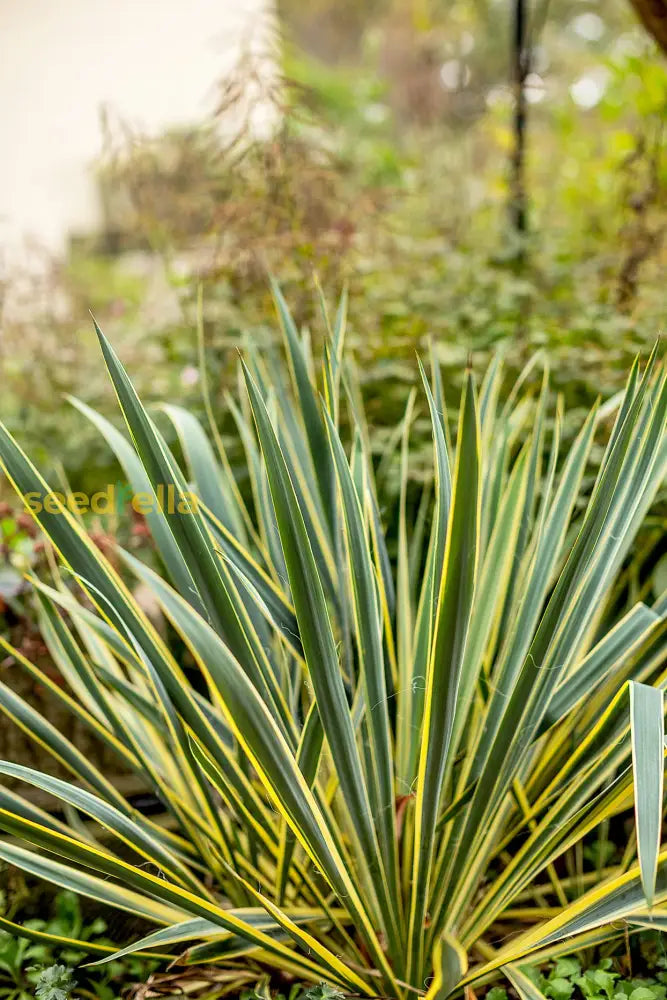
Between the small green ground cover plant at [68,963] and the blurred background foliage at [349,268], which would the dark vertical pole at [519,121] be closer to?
the blurred background foliage at [349,268]

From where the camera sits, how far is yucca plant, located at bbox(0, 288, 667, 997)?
32.3 inches

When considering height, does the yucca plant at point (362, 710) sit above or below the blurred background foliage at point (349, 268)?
below

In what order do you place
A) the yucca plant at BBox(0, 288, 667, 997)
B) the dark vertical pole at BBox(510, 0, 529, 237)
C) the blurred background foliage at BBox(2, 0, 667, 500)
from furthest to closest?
1. the dark vertical pole at BBox(510, 0, 529, 237)
2. the blurred background foliage at BBox(2, 0, 667, 500)
3. the yucca plant at BBox(0, 288, 667, 997)

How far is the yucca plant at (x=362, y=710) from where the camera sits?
2.69ft

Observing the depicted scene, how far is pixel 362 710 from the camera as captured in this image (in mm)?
1011

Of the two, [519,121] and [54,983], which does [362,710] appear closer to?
[54,983]

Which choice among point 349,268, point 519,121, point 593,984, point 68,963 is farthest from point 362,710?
point 519,121

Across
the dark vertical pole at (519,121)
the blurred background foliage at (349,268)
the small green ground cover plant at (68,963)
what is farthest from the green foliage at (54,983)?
the dark vertical pole at (519,121)

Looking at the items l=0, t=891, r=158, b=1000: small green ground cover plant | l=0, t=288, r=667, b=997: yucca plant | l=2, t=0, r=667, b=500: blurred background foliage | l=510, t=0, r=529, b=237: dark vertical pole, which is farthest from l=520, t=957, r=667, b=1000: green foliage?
l=510, t=0, r=529, b=237: dark vertical pole

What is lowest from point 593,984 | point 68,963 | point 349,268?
point 68,963

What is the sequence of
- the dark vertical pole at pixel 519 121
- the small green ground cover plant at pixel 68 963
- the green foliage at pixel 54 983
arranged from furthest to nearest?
the dark vertical pole at pixel 519 121 < the small green ground cover plant at pixel 68 963 < the green foliage at pixel 54 983

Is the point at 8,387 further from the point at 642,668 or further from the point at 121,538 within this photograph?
the point at 642,668

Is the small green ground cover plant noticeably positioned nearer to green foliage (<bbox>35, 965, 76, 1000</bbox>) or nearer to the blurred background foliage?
green foliage (<bbox>35, 965, 76, 1000</bbox>)

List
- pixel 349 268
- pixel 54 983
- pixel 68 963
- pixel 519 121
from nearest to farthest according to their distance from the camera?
pixel 54 983, pixel 68 963, pixel 349 268, pixel 519 121
